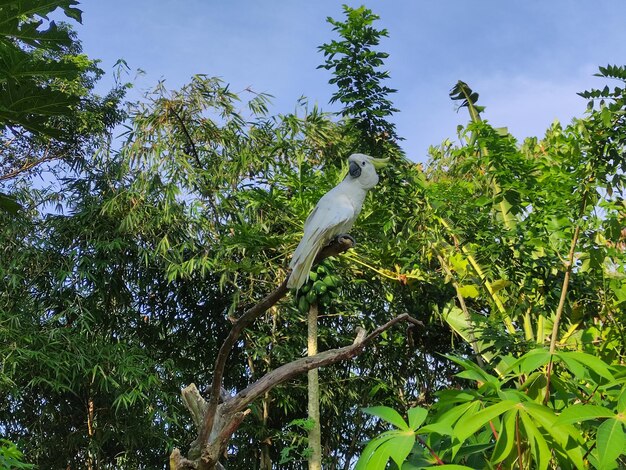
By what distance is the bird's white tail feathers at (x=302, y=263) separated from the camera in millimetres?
2098

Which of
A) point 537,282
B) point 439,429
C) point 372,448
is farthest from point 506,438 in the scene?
point 537,282

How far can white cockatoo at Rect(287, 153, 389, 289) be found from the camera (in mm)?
2180

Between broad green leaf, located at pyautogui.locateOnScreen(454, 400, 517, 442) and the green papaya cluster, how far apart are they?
1.98 meters

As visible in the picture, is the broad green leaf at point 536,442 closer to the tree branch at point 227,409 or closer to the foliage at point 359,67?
the tree branch at point 227,409

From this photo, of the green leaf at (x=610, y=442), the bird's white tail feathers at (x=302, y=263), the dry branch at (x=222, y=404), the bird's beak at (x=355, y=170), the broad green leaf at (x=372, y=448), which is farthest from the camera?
the bird's beak at (x=355, y=170)

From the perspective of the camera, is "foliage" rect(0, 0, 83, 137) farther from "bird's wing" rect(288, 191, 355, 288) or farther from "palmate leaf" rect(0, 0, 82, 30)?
"bird's wing" rect(288, 191, 355, 288)

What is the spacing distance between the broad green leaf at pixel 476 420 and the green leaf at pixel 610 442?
6.6 inches

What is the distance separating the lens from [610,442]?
125 cm

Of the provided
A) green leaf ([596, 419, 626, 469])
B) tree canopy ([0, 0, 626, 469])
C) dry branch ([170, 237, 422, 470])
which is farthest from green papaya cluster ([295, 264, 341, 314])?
green leaf ([596, 419, 626, 469])

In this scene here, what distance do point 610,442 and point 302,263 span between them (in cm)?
112

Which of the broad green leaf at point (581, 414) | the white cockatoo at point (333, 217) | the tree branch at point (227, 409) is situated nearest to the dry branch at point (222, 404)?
the tree branch at point (227, 409)

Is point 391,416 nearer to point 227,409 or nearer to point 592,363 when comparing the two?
point 592,363

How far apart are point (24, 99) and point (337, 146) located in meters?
3.17

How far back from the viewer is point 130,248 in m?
4.39
